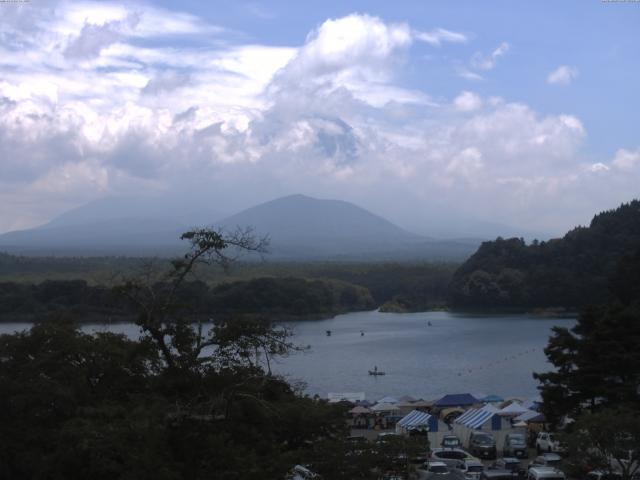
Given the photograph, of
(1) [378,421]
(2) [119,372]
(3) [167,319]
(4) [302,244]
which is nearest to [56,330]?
(2) [119,372]

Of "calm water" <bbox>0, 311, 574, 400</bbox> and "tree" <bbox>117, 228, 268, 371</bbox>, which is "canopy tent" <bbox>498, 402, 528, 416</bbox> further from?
"tree" <bbox>117, 228, 268, 371</bbox>

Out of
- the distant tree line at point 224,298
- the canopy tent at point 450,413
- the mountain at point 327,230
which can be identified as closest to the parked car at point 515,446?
the canopy tent at point 450,413

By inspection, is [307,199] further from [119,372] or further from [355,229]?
[119,372]

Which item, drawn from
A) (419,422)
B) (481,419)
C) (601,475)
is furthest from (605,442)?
(419,422)

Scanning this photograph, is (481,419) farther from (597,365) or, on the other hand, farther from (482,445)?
(597,365)

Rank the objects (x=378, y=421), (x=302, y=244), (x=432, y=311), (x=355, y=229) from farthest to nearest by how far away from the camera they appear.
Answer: (x=355, y=229), (x=302, y=244), (x=432, y=311), (x=378, y=421)

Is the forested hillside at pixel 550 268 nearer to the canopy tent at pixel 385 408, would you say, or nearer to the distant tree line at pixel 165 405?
the canopy tent at pixel 385 408
